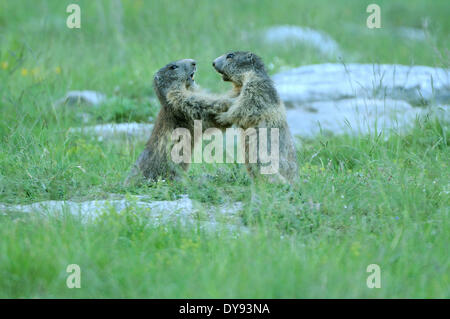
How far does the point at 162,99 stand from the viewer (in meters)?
6.64

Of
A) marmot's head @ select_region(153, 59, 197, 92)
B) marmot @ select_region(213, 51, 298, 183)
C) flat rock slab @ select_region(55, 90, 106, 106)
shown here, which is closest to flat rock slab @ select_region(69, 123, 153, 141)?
flat rock slab @ select_region(55, 90, 106, 106)

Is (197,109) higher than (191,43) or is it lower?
lower

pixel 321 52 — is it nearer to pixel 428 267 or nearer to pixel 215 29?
pixel 215 29

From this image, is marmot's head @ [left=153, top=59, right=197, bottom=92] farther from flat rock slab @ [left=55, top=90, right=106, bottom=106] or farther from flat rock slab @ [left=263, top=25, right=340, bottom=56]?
flat rock slab @ [left=263, top=25, right=340, bottom=56]

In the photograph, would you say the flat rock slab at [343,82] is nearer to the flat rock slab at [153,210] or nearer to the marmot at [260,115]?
the marmot at [260,115]

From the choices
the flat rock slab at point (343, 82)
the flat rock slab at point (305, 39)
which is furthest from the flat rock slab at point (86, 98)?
the flat rock slab at point (305, 39)

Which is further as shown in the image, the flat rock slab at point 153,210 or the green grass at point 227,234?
the flat rock slab at point 153,210

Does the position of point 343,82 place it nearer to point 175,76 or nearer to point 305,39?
point 305,39

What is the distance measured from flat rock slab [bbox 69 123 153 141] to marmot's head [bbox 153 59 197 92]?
148 centimetres

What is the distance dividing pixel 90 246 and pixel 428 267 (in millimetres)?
2500

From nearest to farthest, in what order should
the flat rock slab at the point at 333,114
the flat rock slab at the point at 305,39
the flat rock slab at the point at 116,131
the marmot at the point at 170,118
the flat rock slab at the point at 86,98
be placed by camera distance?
the marmot at the point at 170,118
the flat rock slab at the point at 116,131
the flat rock slab at the point at 333,114
the flat rock slab at the point at 86,98
the flat rock slab at the point at 305,39

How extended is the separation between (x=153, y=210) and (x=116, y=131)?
3.11 metres

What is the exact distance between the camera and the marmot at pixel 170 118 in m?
6.35

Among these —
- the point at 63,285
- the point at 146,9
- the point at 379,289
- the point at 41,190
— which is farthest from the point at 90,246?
the point at 146,9
